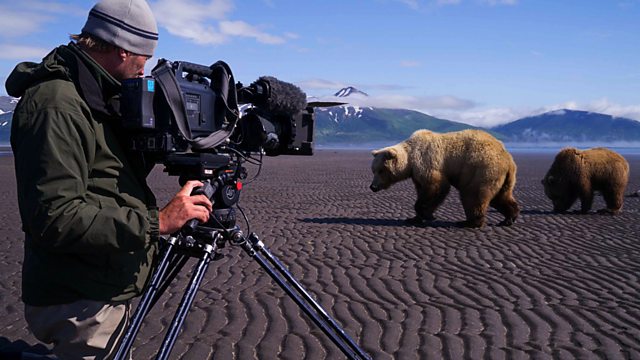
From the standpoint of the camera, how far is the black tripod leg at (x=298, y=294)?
3.18 m

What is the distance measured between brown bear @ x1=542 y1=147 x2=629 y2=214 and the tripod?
1306cm

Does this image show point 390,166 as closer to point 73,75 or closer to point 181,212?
point 181,212

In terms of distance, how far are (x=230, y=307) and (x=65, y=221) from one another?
4581 mm

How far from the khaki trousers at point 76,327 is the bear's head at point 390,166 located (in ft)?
35.7

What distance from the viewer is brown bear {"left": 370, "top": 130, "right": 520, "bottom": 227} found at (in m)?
12.2

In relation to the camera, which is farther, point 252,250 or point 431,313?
point 431,313

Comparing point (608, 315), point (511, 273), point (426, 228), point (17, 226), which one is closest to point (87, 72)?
point (608, 315)

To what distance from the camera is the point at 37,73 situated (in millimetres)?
2395

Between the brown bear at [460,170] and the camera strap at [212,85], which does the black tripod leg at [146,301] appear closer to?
the camera strap at [212,85]

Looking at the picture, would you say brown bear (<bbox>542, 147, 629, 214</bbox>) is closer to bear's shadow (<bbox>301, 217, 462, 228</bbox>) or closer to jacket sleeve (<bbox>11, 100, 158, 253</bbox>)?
bear's shadow (<bbox>301, 217, 462, 228</bbox>)

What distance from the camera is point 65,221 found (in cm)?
227

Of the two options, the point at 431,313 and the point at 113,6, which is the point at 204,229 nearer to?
the point at 113,6

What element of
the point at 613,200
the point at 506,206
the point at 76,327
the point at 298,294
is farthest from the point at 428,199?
the point at 76,327

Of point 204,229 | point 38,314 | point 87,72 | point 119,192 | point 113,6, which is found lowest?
point 38,314
